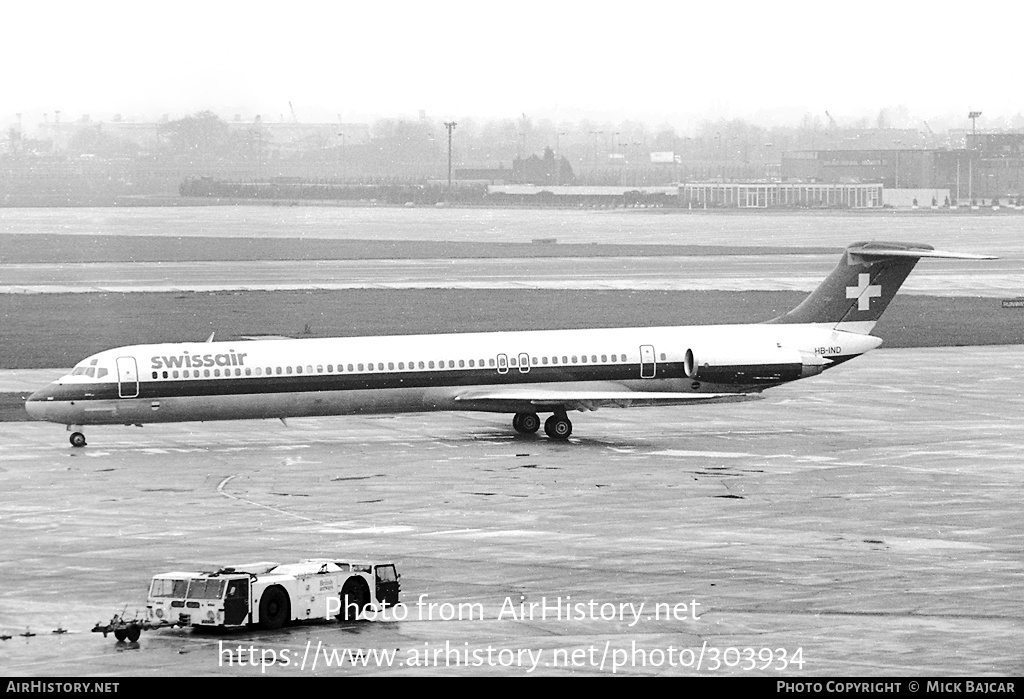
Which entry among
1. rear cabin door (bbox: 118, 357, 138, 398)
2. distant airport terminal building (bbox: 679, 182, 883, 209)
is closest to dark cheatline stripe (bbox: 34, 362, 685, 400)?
rear cabin door (bbox: 118, 357, 138, 398)

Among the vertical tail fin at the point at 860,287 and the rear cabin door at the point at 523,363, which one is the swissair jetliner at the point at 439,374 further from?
the vertical tail fin at the point at 860,287

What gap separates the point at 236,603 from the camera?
77.6ft

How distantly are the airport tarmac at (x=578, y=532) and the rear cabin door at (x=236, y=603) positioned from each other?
28cm

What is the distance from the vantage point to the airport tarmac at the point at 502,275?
9300cm

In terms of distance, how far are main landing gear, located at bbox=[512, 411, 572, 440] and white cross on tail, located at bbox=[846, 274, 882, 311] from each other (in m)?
10.00

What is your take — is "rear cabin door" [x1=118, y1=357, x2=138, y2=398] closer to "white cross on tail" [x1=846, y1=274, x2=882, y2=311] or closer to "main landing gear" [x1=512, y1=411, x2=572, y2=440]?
"main landing gear" [x1=512, y1=411, x2=572, y2=440]

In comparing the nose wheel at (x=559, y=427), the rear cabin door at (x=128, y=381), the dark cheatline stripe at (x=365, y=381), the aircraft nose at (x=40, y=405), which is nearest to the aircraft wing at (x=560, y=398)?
the dark cheatline stripe at (x=365, y=381)

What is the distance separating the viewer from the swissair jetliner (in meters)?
Answer: 43.6

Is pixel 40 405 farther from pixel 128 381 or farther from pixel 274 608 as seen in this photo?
pixel 274 608

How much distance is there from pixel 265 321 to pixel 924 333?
2964 centimetres

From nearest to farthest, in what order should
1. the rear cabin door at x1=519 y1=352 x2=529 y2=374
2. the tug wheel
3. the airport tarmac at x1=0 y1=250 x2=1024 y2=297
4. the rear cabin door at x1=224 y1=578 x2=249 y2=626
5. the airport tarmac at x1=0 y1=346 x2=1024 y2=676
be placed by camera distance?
the airport tarmac at x1=0 y1=346 x2=1024 y2=676, the rear cabin door at x1=224 y1=578 x2=249 y2=626, the tug wheel, the rear cabin door at x1=519 y1=352 x2=529 y2=374, the airport tarmac at x1=0 y1=250 x2=1024 y2=297

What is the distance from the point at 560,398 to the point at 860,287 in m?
10.7

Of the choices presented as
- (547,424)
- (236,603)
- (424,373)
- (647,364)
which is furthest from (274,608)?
(647,364)

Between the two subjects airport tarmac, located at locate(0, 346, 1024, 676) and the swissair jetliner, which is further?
the swissair jetliner
